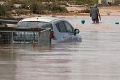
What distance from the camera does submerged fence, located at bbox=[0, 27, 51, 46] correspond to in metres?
22.5

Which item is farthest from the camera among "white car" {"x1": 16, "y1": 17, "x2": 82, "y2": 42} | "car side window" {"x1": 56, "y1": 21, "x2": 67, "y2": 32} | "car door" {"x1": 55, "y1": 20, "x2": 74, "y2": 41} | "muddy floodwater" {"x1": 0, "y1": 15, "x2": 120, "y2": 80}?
"car side window" {"x1": 56, "y1": 21, "x2": 67, "y2": 32}

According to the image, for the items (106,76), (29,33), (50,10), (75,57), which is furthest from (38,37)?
(50,10)

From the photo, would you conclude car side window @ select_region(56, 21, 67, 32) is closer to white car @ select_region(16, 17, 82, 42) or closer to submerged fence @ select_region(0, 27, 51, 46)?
white car @ select_region(16, 17, 82, 42)

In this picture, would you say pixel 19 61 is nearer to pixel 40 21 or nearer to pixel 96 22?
pixel 40 21

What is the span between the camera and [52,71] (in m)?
14.5

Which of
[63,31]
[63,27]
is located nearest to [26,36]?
[63,31]

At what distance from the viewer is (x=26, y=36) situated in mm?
22891

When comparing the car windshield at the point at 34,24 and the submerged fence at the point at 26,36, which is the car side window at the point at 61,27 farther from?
the submerged fence at the point at 26,36

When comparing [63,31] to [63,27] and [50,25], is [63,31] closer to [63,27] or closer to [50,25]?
[63,27]

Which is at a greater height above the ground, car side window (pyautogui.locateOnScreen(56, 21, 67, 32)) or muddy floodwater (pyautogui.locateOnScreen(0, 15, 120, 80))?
car side window (pyautogui.locateOnScreen(56, 21, 67, 32))

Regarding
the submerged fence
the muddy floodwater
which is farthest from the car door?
the muddy floodwater

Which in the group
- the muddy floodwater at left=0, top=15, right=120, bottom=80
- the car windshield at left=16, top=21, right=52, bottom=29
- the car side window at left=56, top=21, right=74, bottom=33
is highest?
the car windshield at left=16, top=21, right=52, bottom=29

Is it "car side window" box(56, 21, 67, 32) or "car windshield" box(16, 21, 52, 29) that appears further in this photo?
"car side window" box(56, 21, 67, 32)

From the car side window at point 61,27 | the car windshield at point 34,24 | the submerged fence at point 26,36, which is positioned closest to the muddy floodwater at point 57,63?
the submerged fence at point 26,36
